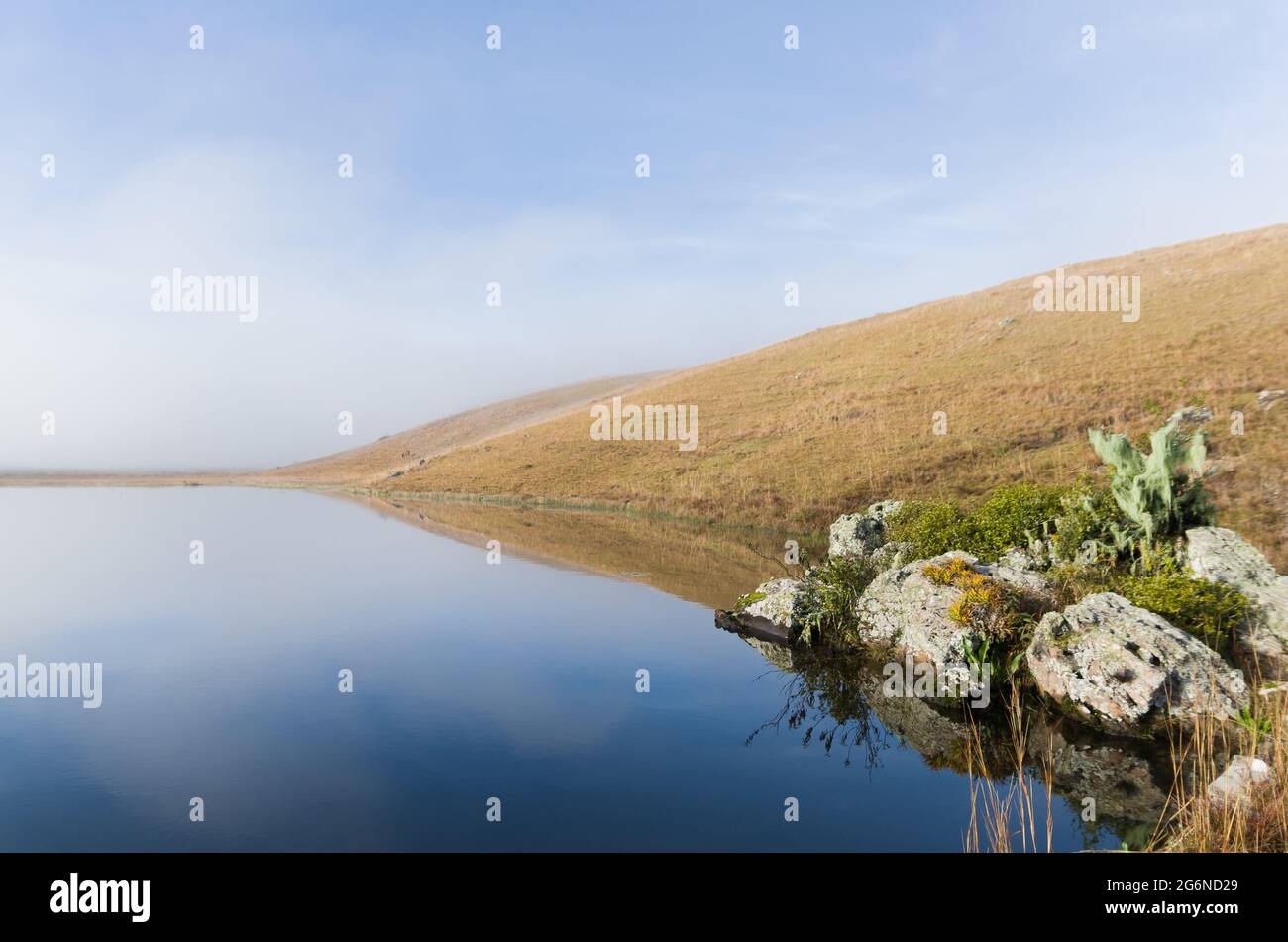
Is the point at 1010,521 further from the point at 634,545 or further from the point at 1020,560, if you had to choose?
the point at 634,545

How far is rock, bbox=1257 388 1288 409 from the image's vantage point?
3199cm

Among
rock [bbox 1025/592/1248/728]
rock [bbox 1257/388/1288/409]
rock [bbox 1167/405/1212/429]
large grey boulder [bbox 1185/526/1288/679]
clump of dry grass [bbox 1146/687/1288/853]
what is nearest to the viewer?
clump of dry grass [bbox 1146/687/1288/853]

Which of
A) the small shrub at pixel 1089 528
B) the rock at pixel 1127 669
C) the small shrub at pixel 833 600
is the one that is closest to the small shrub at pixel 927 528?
the small shrub at pixel 833 600

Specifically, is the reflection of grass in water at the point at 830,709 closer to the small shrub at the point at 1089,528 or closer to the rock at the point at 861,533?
the small shrub at the point at 1089,528

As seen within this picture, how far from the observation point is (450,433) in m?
126

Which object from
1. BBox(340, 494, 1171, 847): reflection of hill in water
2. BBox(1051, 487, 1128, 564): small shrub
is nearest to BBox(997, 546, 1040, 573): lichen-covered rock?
BBox(1051, 487, 1128, 564): small shrub

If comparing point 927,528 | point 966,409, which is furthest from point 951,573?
point 966,409

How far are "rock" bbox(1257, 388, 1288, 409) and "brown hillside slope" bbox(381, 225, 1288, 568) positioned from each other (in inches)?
16.6

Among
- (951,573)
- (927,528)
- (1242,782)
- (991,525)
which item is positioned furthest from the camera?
(927,528)

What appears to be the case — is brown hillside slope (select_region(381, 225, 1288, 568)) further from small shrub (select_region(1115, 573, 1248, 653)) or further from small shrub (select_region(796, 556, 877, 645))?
small shrub (select_region(796, 556, 877, 645))

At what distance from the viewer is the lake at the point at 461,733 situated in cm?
727

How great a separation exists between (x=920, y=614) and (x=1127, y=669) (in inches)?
122
